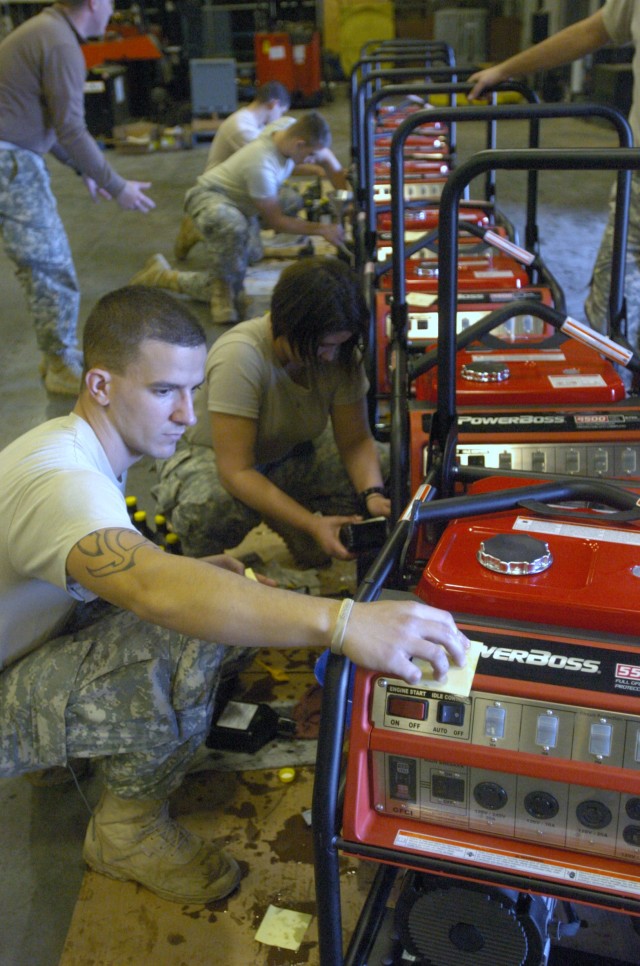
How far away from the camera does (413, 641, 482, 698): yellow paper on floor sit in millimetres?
1155

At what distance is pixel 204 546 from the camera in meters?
2.67

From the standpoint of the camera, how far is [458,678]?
1162mm

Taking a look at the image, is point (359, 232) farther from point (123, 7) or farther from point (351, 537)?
point (123, 7)

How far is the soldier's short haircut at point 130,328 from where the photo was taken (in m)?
1.64

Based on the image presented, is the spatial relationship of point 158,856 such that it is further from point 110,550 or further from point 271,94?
point 271,94

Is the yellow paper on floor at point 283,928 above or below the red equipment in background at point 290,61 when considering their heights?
below

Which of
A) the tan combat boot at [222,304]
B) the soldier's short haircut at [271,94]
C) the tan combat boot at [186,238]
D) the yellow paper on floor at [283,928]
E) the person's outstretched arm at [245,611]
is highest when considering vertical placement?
the soldier's short haircut at [271,94]

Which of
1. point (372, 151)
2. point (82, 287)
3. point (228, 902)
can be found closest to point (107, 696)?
point (228, 902)

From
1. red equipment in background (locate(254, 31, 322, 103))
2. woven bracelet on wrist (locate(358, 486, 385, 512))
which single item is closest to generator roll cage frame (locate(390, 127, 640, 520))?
woven bracelet on wrist (locate(358, 486, 385, 512))

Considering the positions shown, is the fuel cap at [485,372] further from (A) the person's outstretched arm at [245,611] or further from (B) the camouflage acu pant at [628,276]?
(B) the camouflage acu pant at [628,276]

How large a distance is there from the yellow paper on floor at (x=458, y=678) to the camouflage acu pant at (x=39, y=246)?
3477 millimetres

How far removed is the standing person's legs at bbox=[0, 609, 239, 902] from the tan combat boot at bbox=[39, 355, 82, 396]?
9.03 ft

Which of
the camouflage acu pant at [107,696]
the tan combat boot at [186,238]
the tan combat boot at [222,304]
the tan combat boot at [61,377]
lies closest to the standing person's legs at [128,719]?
the camouflage acu pant at [107,696]

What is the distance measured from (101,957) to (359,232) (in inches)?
117
